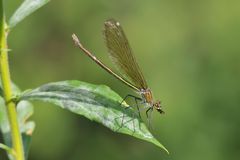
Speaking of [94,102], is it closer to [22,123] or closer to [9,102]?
[9,102]

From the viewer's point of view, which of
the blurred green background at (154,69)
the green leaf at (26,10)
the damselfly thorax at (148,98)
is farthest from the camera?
the blurred green background at (154,69)

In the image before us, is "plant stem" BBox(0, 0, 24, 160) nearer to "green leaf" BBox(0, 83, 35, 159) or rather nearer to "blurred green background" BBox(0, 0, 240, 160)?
"green leaf" BBox(0, 83, 35, 159)

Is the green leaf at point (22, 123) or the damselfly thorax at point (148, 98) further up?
the damselfly thorax at point (148, 98)

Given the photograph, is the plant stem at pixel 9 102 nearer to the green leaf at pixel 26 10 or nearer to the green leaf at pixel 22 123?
the green leaf at pixel 26 10

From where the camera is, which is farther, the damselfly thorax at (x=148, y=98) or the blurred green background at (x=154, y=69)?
the blurred green background at (x=154, y=69)

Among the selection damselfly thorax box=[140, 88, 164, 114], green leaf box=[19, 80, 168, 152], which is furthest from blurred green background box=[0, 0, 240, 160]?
green leaf box=[19, 80, 168, 152]

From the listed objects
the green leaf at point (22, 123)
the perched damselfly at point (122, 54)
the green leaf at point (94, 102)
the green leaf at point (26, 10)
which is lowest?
the green leaf at point (22, 123)

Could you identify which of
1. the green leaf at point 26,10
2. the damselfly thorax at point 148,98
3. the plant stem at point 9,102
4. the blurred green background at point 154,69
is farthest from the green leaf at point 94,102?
the blurred green background at point 154,69

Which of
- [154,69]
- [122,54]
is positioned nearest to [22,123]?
[122,54]
